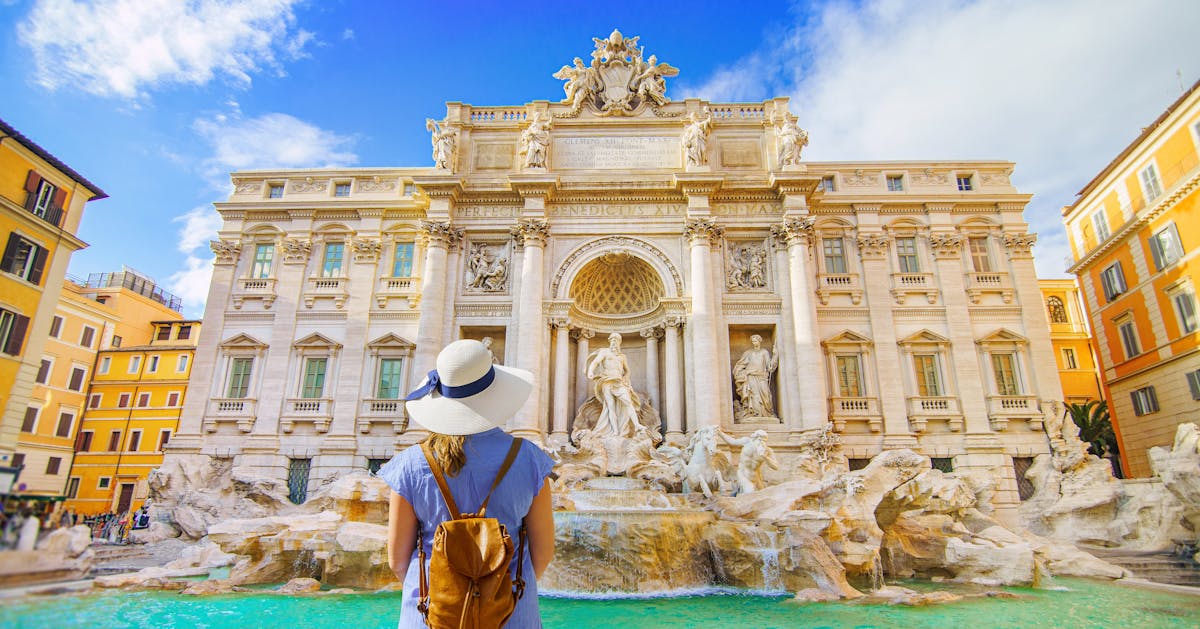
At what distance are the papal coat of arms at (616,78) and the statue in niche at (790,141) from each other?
4470 millimetres

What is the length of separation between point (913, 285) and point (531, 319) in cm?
1324

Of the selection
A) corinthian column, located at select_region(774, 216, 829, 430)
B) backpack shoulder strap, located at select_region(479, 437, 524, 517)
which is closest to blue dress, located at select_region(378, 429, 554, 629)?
backpack shoulder strap, located at select_region(479, 437, 524, 517)

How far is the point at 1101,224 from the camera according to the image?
23516 mm

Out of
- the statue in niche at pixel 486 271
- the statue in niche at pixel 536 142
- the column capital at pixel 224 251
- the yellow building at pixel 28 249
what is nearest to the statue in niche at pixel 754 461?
the statue in niche at pixel 486 271

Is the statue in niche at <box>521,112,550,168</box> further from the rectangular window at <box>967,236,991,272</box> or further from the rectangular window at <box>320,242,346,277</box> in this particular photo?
the rectangular window at <box>967,236,991,272</box>

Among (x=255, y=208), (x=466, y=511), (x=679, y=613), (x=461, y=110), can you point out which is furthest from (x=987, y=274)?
(x=255, y=208)

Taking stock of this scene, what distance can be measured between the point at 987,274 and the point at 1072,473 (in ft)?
22.5

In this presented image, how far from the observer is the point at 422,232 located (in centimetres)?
2147

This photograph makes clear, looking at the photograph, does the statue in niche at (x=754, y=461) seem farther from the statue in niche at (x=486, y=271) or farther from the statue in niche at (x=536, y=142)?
the statue in niche at (x=536, y=142)

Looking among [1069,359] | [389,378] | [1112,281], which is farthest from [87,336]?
[1069,359]

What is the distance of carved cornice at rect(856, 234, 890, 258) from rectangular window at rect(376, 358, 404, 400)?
16578 mm

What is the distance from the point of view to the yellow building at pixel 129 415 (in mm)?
4176

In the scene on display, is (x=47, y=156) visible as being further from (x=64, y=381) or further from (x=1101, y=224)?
(x=1101, y=224)

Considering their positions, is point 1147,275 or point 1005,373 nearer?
point 1005,373
